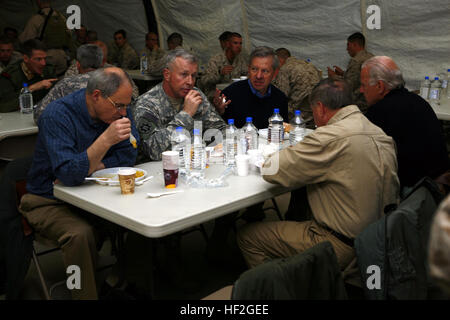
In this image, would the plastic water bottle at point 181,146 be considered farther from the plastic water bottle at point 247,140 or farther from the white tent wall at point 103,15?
the white tent wall at point 103,15

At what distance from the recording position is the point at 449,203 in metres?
0.96

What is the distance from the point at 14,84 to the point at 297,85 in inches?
126

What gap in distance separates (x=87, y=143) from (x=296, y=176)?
1.23m

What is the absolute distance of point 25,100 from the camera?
480 centimetres

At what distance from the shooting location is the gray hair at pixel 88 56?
468 cm

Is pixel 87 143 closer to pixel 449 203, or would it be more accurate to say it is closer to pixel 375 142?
pixel 375 142

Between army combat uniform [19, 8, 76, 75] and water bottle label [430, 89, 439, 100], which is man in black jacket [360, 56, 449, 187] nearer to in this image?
water bottle label [430, 89, 439, 100]

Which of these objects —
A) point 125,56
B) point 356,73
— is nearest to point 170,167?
point 356,73

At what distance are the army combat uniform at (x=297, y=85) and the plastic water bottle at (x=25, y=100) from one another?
2798mm

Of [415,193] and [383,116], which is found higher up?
[383,116]

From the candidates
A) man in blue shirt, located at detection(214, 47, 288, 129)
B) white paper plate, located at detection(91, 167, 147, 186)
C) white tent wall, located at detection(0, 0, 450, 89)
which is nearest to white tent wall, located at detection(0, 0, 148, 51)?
white tent wall, located at detection(0, 0, 450, 89)

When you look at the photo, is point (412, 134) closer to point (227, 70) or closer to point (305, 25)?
point (227, 70)
